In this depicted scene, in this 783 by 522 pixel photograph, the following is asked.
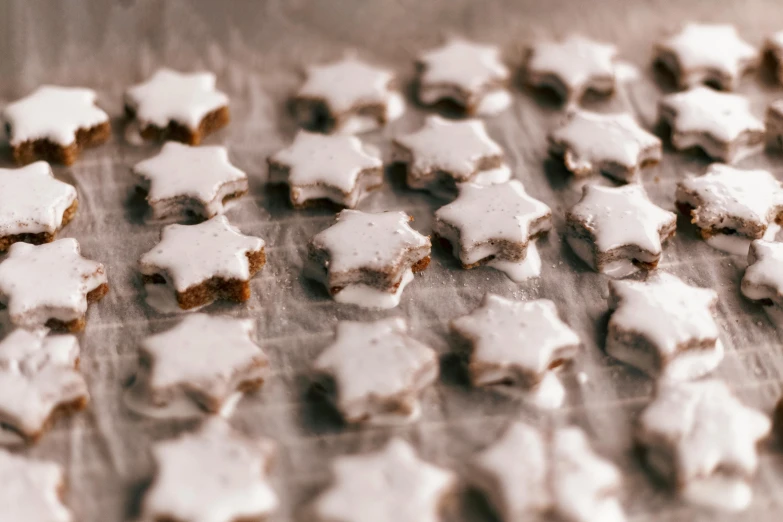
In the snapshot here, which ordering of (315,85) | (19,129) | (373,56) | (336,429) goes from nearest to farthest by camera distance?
(336,429)
(19,129)
(315,85)
(373,56)

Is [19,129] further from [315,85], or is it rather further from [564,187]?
[564,187]

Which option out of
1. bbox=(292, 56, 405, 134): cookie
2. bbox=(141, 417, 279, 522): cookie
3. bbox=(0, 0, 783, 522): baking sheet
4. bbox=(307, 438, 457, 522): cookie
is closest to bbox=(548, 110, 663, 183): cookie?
bbox=(0, 0, 783, 522): baking sheet

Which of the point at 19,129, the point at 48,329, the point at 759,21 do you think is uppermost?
the point at 759,21

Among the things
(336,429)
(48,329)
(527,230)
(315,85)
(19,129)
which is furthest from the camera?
(315,85)

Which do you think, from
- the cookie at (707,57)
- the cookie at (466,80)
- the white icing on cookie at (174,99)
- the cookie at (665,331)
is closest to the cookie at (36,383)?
the white icing on cookie at (174,99)

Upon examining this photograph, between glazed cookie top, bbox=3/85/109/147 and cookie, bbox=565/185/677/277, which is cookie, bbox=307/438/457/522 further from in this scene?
glazed cookie top, bbox=3/85/109/147

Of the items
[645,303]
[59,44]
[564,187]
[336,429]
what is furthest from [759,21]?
[59,44]

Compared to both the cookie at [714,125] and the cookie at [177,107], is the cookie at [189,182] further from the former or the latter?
the cookie at [714,125]
